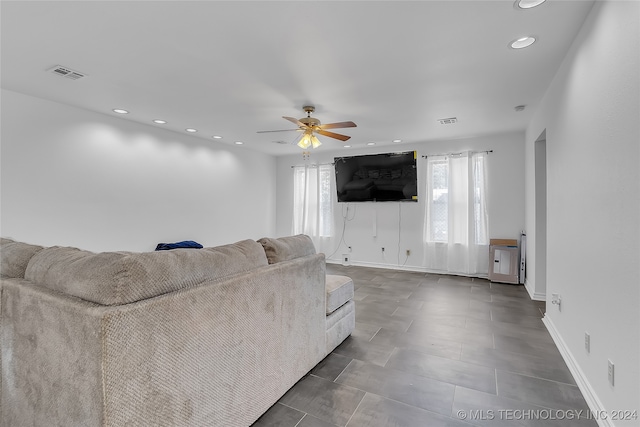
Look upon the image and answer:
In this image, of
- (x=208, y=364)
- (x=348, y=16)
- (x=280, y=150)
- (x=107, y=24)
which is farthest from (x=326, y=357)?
(x=280, y=150)

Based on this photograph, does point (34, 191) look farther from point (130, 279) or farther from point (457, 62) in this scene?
point (457, 62)

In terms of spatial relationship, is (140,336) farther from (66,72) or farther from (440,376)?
(66,72)

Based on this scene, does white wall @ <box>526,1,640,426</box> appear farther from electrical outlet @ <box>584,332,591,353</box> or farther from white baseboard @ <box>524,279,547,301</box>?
white baseboard @ <box>524,279,547,301</box>

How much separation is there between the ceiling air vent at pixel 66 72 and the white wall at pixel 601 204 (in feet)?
13.0

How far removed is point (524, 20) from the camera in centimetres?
192

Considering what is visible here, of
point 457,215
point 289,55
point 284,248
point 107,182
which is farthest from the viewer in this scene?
point 457,215

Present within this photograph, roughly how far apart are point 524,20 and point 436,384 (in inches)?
98.7

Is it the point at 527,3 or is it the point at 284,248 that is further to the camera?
the point at 284,248

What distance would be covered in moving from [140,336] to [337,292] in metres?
1.69

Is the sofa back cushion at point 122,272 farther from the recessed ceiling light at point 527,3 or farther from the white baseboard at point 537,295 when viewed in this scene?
the white baseboard at point 537,295

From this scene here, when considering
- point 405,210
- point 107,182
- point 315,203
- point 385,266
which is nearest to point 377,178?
point 405,210

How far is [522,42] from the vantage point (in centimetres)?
218

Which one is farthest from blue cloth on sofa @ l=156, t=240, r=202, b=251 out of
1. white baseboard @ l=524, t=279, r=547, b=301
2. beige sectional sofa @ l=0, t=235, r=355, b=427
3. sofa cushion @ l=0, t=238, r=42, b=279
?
white baseboard @ l=524, t=279, r=547, b=301

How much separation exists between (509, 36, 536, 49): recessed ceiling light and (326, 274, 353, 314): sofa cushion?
7.61ft
